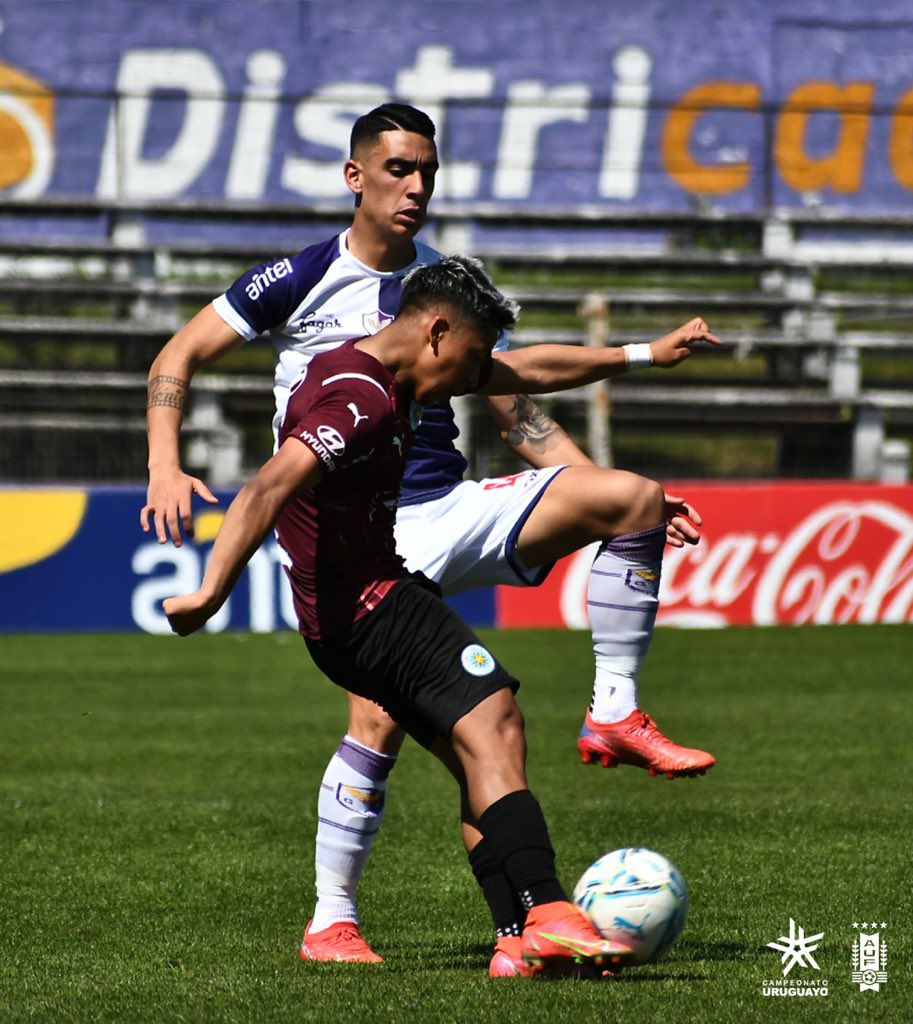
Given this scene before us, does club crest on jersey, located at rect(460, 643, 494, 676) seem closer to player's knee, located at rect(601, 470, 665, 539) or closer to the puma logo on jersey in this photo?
the puma logo on jersey

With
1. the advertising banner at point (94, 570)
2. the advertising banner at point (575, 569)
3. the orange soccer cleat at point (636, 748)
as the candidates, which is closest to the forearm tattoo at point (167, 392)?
the orange soccer cleat at point (636, 748)

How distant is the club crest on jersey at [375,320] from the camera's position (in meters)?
5.26

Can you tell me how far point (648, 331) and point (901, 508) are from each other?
4.57m

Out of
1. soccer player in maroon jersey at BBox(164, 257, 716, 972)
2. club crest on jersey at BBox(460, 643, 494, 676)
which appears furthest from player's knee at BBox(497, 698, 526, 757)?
club crest on jersey at BBox(460, 643, 494, 676)

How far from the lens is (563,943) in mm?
3945

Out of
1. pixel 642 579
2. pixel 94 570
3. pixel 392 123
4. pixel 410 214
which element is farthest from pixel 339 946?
pixel 94 570

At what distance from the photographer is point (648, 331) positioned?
60.8ft

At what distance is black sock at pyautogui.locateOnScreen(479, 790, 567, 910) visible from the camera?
13.5ft

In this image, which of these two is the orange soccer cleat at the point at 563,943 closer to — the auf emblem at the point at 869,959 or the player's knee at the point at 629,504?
the auf emblem at the point at 869,959

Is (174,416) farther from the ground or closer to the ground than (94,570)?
farther from the ground

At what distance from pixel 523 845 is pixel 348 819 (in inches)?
41.1

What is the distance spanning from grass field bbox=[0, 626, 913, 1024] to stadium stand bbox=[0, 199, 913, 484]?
13.2ft

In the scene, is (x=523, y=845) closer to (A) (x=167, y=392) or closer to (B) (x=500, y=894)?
(B) (x=500, y=894)

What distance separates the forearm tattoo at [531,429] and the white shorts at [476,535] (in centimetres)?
44
